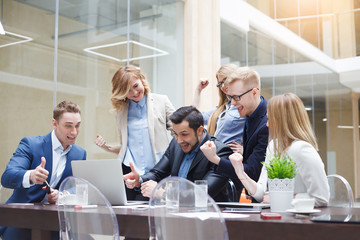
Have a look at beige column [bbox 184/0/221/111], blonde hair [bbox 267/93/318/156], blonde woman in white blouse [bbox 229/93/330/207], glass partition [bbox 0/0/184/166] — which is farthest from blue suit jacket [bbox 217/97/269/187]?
beige column [bbox 184/0/221/111]

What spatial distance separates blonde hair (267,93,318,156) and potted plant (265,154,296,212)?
0.71ft

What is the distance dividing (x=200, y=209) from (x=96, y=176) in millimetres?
1341

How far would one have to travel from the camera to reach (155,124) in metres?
3.74

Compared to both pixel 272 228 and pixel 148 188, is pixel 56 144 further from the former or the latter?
pixel 272 228

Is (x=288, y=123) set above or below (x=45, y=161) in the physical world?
above

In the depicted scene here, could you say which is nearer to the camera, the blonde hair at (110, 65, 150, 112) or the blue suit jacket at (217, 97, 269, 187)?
the blue suit jacket at (217, 97, 269, 187)

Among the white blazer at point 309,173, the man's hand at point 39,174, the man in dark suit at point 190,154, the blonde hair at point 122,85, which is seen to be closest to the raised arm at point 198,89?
the blonde hair at point 122,85

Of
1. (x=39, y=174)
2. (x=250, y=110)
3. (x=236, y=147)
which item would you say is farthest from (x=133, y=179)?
(x=250, y=110)

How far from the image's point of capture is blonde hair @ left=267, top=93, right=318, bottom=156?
2373mm

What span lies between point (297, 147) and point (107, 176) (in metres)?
1.08

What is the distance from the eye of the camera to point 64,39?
541 centimetres

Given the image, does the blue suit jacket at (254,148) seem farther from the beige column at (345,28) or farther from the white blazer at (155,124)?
the beige column at (345,28)

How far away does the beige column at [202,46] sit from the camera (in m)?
8.02

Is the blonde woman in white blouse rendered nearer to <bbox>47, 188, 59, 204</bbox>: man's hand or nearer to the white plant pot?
the white plant pot
